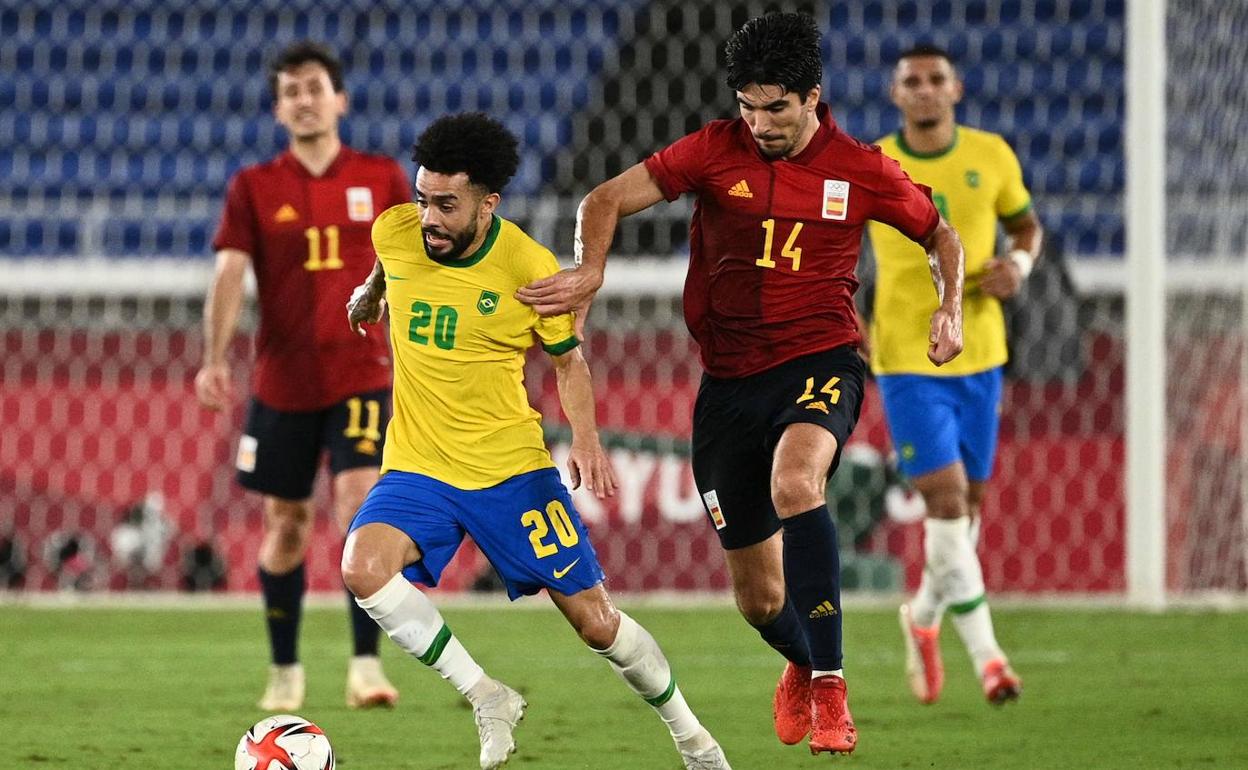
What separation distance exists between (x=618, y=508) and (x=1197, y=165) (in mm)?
3325

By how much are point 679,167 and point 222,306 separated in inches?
77.9

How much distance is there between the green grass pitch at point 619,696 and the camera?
4680 millimetres

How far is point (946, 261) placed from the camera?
4629mm

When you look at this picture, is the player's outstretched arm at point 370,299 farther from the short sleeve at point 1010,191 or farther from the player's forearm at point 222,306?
the short sleeve at point 1010,191

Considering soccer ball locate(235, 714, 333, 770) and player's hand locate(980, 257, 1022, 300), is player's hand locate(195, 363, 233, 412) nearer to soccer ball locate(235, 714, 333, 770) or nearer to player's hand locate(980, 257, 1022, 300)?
soccer ball locate(235, 714, 333, 770)

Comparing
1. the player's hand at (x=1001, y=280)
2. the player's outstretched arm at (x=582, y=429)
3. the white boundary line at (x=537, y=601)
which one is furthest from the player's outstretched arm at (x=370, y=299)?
the white boundary line at (x=537, y=601)

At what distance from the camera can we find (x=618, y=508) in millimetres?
9398

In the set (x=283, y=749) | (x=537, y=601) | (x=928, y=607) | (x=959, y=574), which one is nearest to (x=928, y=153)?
(x=959, y=574)

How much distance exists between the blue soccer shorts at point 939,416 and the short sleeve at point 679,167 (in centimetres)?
162

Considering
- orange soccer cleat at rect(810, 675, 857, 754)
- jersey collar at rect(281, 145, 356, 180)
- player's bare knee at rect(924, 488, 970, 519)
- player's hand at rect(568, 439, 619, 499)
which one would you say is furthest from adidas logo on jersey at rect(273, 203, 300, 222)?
orange soccer cleat at rect(810, 675, 857, 754)

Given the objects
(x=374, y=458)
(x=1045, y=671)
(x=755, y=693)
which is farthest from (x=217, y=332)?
(x=1045, y=671)

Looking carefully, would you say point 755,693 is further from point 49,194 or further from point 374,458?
point 49,194

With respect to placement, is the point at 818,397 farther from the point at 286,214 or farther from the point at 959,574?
the point at 286,214

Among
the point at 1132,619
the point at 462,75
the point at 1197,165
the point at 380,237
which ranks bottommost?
the point at 1132,619
